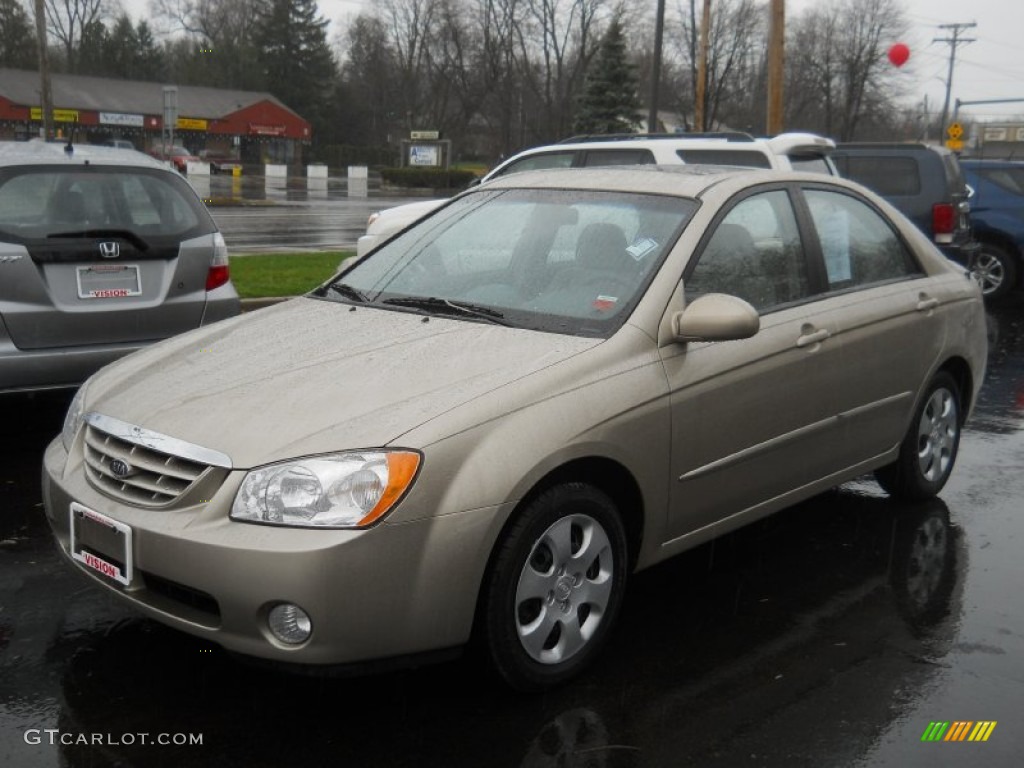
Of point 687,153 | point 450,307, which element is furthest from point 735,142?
point 450,307

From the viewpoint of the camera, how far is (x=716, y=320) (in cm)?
367

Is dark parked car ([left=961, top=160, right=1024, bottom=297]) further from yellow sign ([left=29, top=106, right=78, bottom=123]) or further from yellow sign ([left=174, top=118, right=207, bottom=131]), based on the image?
yellow sign ([left=174, top=118, right=207, bottom=131])

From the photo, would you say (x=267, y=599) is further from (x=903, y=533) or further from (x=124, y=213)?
(x=124, y=213)

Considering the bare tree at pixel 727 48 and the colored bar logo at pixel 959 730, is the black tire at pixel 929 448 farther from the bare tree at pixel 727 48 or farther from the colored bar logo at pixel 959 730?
the bare tree at pixel 727 48

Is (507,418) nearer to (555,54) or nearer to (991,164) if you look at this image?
(991,164)

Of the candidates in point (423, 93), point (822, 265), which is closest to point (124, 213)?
point (822, 265)

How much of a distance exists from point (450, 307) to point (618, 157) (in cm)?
725

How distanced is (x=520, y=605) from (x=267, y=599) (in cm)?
78

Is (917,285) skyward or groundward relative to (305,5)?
groundward

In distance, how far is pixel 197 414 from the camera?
3.30m

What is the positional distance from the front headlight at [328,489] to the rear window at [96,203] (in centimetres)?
356

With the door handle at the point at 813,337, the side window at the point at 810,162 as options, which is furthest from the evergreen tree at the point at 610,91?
the door handle at the point at 813,337

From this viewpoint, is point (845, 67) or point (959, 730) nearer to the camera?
point (959, 730)

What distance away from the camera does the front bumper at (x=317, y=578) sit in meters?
2.91
